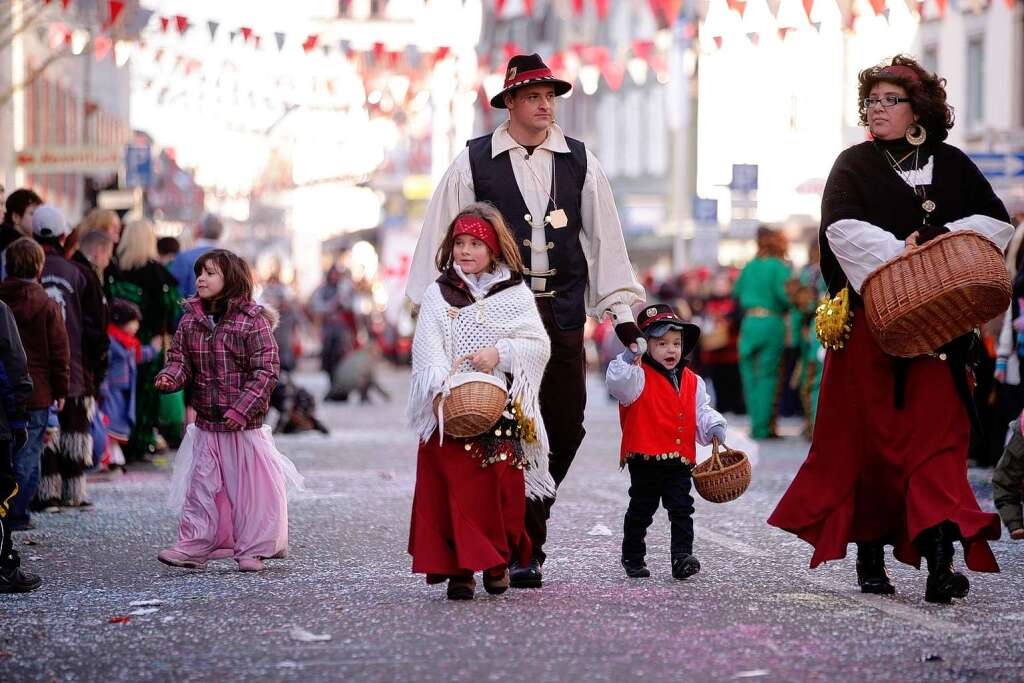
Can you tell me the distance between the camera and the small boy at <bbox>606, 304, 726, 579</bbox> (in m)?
8.77

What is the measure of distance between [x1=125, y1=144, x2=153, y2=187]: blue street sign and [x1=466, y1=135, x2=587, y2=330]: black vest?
70.4ft

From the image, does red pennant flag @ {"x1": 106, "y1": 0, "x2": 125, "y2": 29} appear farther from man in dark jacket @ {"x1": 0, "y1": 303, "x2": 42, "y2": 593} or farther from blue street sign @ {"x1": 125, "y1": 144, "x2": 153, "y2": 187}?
man in dark jacket @ {"x1": 0, "y1": 303, "x2": 42, "y2": 593}

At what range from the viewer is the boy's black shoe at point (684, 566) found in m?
8.64

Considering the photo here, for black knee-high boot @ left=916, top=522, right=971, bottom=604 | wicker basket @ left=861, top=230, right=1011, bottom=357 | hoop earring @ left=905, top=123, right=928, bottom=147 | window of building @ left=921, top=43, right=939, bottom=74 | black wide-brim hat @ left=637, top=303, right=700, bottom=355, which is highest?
window of building @ left=921, top=43, right=939, bottom=74

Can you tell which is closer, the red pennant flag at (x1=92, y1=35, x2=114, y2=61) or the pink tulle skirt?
the pink tulle skirt

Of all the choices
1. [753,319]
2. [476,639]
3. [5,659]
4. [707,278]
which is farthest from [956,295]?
[707,278]

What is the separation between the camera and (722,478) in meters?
8.70

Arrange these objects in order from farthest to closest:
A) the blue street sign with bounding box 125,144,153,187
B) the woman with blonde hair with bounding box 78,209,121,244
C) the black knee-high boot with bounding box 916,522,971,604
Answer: the blue street sign with bounding box 125,144,153,187 < the woman with blonde hair with bounding box 78,209,121,244 < the black knee-high boot with bounding box 916,522,971,604

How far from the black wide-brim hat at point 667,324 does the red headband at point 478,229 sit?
97 centimetres

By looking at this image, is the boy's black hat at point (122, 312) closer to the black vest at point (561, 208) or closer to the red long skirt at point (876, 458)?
the black vest at point (561, 208)

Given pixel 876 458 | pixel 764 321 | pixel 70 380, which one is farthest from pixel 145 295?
pixel 876 458

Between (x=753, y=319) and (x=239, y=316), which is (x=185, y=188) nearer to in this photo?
(x=753, y=319)

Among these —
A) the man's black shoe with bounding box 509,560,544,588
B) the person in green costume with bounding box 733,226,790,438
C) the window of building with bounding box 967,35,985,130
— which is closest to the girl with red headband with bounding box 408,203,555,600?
the man's black shoe with bounding box 509,560,544,588

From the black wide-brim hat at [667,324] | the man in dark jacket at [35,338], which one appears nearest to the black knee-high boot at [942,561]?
the black wide-brim hat at [667,324]
